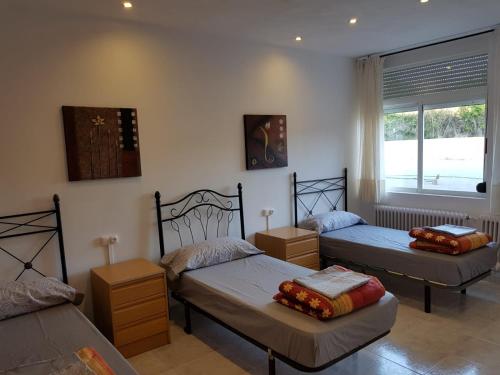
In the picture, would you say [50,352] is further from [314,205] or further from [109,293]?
[314,205]

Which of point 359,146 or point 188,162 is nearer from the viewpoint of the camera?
point 188,162

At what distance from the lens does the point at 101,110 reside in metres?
3.18

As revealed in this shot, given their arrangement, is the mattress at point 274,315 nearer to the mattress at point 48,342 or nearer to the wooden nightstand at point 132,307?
the wooden nightstand at point 132,307

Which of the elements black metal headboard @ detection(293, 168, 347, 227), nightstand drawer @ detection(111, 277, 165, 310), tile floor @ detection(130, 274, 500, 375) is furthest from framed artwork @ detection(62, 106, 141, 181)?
black metal headboard @ detection(293, 168, 347, 227)

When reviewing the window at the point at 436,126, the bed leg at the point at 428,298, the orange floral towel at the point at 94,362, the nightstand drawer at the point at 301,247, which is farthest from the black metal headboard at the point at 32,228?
the window at the point at 436,126

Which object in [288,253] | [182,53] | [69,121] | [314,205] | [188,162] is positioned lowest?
[288,253]

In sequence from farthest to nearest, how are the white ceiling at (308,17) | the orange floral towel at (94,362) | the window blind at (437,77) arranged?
the window blind at (437,77), the white ceiling at (308,17), the orange floral towel at (94,362)

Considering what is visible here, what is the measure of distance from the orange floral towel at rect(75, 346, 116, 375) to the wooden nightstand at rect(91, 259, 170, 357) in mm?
1042

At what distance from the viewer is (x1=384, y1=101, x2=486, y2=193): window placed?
439 centimetres

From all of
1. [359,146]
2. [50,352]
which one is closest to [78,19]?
[50,352]

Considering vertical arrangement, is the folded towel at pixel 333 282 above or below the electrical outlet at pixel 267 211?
below

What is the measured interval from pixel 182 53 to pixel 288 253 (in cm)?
222

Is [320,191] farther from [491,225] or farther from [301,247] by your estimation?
[491,225]

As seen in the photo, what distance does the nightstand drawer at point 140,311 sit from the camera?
284 cm
